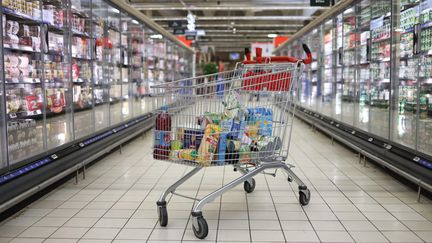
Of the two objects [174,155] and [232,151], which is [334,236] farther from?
[174,155]

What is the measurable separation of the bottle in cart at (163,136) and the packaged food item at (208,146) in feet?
0.92

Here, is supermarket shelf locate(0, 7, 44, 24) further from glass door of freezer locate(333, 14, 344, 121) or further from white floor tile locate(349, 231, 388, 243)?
glass door of freezer locate(333, 14, 344, 121)

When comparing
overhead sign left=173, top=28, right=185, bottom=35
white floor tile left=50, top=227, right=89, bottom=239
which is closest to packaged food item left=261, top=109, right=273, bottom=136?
white floor tile left=50, top=227, right=89, bottom=239

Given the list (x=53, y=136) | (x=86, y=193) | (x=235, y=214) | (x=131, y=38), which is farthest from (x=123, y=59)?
(x=235, y=214)

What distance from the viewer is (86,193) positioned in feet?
14.7

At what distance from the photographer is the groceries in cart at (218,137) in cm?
327

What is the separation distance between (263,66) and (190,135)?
45.4 inches

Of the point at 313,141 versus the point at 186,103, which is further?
the point at 313,141

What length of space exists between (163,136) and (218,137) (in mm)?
431

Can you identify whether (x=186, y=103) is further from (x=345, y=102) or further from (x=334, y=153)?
(x=345, y=102)

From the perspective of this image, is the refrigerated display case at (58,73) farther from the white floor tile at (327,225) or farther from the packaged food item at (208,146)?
the white floor tile at (327,225)

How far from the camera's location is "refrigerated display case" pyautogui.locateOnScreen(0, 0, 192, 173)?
157 inches

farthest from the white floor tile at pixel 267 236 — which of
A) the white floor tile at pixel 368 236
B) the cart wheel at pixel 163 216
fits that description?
the cart wheel at pixel 163 216

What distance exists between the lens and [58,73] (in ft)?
16.3
